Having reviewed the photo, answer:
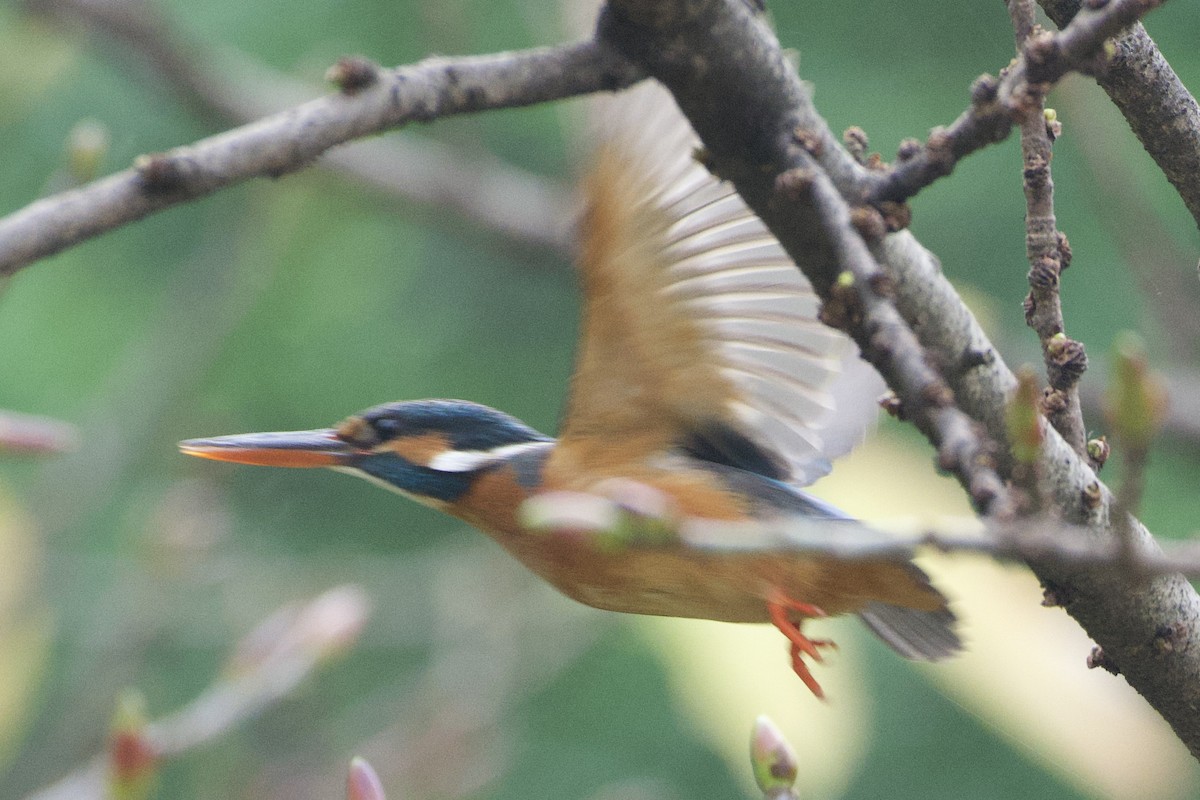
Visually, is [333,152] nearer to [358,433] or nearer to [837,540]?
[358,433]

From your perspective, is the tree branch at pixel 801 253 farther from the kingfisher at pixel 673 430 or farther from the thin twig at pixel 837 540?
the thin twig at pixel 837 540

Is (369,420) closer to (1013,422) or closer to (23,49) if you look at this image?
(1013,422)

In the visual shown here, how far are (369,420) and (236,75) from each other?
214cm

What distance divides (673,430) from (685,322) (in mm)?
119

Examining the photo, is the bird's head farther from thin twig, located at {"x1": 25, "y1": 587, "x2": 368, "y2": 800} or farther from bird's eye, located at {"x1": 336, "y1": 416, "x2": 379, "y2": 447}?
thin twig, located at {"x1": 25, "y1": 587, "x2": 368, "y2": 800}

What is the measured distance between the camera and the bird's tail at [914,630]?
4.49 feet

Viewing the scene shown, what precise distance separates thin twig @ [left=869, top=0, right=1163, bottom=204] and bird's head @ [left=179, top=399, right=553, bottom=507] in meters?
0.58

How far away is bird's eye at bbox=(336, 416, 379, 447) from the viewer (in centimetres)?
134

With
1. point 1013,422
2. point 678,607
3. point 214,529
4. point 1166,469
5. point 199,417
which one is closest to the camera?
point 1013,422

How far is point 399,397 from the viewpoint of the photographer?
4.39m

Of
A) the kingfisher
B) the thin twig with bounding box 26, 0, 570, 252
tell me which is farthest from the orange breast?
the thin twig with bounding box 26, 0, 570, 252

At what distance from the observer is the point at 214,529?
8.06 feet

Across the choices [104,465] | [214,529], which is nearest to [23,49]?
[104,465]

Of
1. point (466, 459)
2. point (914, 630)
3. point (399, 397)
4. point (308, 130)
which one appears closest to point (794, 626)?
point (914, 630)
